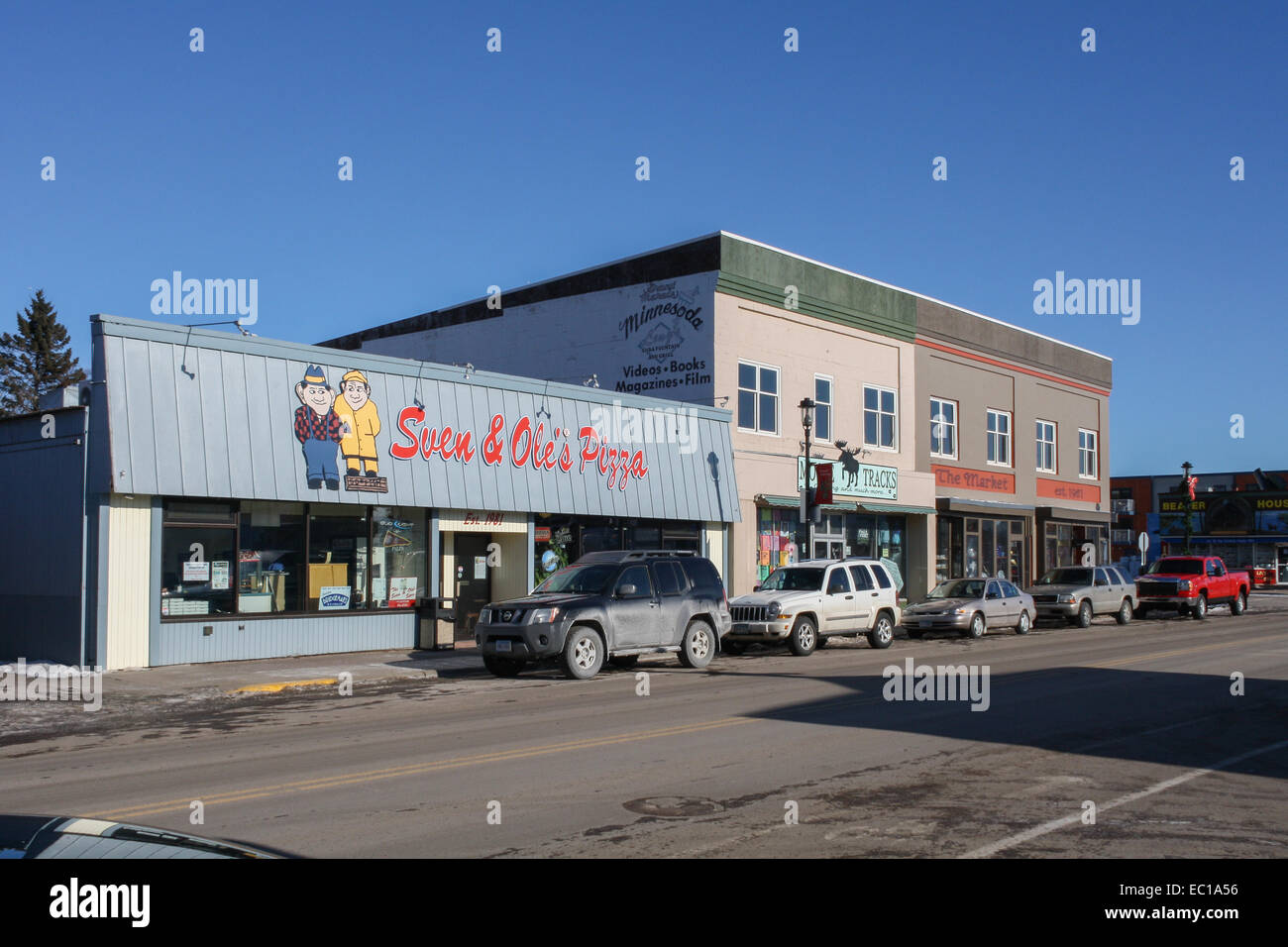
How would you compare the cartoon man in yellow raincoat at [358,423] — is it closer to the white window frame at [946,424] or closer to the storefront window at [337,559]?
the storefront window at [337,559]

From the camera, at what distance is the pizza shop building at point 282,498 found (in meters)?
17.7

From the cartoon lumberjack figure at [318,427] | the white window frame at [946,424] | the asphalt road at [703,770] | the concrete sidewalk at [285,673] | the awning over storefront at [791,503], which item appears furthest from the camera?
the white window frame at [946,424]

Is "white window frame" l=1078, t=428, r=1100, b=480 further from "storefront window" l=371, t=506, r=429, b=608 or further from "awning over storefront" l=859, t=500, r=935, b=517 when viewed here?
"storefront window" l=371, t=506, r=429, b=608

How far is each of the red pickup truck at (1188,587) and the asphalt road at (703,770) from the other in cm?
2071

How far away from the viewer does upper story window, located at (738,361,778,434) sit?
30.1 meters

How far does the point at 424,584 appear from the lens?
22.5 meters

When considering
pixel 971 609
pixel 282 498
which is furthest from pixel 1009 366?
pixel 282 498

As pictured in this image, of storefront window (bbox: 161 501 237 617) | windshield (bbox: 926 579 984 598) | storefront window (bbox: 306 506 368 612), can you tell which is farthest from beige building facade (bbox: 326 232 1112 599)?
storefront window (bbox: 161 501 237 617)

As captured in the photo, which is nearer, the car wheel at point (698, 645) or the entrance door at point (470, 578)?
the car wheel at point (698, 645)

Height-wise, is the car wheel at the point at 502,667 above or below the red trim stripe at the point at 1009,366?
below

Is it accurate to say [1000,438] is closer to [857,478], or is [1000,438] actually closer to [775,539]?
[857,478]

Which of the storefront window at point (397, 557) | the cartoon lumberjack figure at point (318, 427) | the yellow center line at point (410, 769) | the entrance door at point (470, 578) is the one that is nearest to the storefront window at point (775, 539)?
the entrance door at point (470, 578)

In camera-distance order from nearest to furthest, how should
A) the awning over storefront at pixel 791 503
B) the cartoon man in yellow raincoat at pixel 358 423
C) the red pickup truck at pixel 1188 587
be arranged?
the cartoon man in yellow raincoat at pixel 358 423 < the awning over storefront at pixel 791 503 < the red pickup truck at pixel 1188 587
